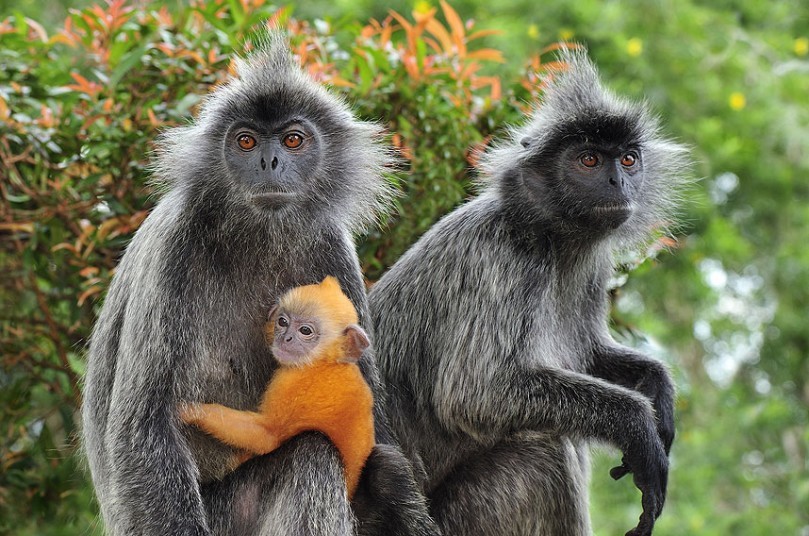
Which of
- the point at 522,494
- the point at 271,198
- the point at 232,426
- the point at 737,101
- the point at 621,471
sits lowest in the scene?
the point at 737,101

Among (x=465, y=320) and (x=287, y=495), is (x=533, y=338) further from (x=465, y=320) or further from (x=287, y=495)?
(x=287, y=495)

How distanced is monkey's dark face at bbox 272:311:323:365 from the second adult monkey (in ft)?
2.49

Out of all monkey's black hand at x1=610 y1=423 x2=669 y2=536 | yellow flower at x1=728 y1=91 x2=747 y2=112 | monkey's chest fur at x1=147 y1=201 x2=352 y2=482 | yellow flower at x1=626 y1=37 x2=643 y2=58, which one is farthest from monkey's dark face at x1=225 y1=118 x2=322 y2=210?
yellow flower at x1=728 y1=91 x2=747 y2=112

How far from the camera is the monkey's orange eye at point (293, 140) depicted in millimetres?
3939

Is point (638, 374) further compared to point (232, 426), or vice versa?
point (638, 374)

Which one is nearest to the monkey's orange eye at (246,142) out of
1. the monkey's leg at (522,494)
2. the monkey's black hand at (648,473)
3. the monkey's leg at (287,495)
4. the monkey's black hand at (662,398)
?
the monkey's leg at (287,495)

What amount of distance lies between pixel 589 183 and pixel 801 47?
6886 mm

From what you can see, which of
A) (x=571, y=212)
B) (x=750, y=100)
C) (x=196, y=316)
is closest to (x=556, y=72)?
(x=571, y=212)

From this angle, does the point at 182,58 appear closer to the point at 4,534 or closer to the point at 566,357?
the point at 566,357

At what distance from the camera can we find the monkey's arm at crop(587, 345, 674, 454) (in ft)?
15.4

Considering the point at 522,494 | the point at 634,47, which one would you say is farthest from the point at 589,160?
the point at 634,47

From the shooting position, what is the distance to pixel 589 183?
449cm

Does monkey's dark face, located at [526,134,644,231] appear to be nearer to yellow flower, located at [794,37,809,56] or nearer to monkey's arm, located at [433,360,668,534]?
monkey's arm, located at [433,360,668,534]

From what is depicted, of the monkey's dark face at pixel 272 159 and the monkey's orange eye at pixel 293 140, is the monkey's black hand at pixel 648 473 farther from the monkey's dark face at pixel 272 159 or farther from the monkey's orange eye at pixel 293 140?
the monkey's orange eye at pixel 293 140
